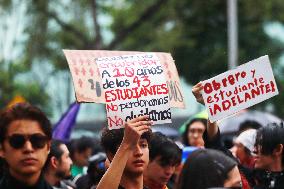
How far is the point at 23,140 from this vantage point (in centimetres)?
477

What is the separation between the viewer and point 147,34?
105 ft

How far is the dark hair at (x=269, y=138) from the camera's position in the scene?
232 inches

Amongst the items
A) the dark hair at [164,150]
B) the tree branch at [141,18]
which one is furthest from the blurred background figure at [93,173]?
the tree branch at [141,18]

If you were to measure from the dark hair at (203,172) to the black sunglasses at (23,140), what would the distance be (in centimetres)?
81

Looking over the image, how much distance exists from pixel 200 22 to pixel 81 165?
25.6m

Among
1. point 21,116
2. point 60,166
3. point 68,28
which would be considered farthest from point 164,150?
point 68,28

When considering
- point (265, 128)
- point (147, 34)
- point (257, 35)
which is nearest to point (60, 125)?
point (265, 128)

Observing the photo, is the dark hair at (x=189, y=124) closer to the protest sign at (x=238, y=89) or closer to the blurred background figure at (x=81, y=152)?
the blurred background figure at (x=81, y=152)

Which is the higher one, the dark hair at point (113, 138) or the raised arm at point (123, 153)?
the dark hair at point (113, 138)

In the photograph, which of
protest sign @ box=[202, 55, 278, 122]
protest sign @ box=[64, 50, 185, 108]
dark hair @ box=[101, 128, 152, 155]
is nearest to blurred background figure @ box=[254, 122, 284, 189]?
protest sign @ box=[202, 55, 278, 122]

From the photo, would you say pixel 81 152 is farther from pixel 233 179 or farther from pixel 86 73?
pixel 233 179

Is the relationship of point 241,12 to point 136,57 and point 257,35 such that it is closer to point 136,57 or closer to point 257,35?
point 257,35

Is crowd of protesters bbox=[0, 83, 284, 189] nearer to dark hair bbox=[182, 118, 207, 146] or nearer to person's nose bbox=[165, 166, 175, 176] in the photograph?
person's nose bbox=[165, 166, 175, 176]

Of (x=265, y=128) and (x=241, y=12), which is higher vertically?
(x=241, y=12)
